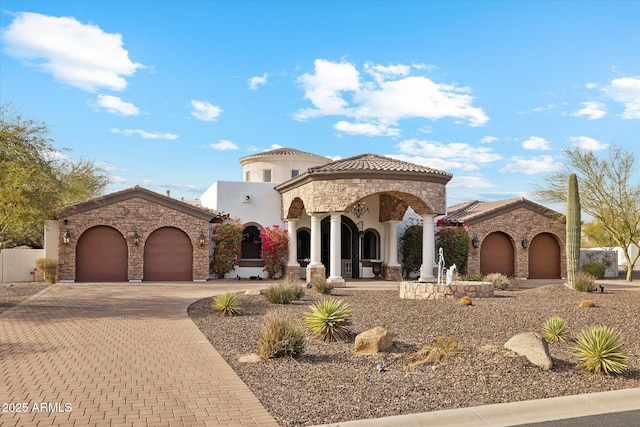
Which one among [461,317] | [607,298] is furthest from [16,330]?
[607,298]

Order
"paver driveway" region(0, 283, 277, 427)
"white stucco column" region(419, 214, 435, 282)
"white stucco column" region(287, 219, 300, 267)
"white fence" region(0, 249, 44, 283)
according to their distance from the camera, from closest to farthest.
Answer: "paver driveway" region(0, 283, 277, 427)
"white stucco column" region(419, 214, 435, 282)
"white fence" region(0, 249, 44, 283)
"white stucco column" region(287, 219, 300, 267)

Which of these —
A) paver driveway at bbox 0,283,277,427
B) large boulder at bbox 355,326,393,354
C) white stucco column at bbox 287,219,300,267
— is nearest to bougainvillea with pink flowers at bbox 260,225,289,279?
white stucco column at bbox 287,219,300,267

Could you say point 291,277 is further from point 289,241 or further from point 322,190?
point 322,190

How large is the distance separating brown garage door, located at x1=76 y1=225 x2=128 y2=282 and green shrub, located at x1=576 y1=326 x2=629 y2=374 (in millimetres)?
21580

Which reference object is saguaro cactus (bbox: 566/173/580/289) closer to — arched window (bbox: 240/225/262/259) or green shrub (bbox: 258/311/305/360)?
arched window (bbox: 240/225/262/259)

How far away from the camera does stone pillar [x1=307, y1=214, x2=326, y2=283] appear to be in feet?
78.1

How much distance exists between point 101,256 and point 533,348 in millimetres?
21486

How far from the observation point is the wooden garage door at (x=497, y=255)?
30.2 meters

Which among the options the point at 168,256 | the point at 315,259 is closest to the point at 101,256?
the point at 168,256

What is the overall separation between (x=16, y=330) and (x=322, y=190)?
Answer: 44.6 ft

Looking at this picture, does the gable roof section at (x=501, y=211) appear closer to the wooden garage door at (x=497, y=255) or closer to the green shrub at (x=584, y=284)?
the wooden garage door at (x=497, y=255)

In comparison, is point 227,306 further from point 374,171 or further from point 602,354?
point 374,171

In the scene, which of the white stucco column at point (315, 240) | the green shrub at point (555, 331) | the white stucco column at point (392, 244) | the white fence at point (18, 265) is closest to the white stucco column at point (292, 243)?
the white stucco column at point (315, 240)

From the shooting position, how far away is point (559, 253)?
31172 millimetres
